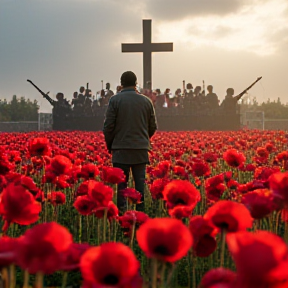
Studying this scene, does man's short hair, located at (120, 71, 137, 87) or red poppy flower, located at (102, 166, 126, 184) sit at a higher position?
man's short hair, located at (120, 71, 137, 87)

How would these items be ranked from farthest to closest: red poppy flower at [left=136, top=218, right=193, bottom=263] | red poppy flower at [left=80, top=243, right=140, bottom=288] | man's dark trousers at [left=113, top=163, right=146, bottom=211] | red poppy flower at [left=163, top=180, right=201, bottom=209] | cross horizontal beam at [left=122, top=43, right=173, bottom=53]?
cross horizontal beam at [left=122, top=43, right=173, bottom=53] < man's dark trousers at [left=113, top=163, right=146, bottom=211] < red poppy flower at [left=163, top=180, right=201, bottom=209] < red poppy flower at [left=136, top=218, right=193, bottom=263] < red poppy flower at [left=80, top=243, right=140, bottom=288]

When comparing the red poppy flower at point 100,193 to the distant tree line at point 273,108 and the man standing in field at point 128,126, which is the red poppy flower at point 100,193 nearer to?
the man standing in field at point 128,126

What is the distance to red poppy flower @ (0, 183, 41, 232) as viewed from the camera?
1826 millimetres

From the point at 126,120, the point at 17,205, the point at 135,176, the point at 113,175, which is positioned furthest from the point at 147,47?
the point at 17,205

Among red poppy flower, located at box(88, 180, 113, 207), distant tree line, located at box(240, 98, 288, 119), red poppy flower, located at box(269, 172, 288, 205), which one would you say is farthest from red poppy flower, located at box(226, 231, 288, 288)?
distant tree line, located at box(240, 98, 288, 119)

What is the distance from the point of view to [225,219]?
5.66 ft

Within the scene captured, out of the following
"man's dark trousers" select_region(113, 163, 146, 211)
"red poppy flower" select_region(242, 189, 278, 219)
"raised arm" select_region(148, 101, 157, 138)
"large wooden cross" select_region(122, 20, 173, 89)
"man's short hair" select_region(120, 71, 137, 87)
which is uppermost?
"large wooden cross" select_region(122, 20, 173, 89)

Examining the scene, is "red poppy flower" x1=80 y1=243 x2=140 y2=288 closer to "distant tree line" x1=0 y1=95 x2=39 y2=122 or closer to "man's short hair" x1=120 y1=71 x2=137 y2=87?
"man's short hair" x1=120 y1=71 x2=137 y2=87

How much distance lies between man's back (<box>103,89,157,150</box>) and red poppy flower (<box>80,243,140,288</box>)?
4.65 m

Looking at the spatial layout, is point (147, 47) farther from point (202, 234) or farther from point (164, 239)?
point (164, 239)

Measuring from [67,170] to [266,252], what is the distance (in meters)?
2.44

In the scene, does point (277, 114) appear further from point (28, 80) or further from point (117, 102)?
point (117, 102)

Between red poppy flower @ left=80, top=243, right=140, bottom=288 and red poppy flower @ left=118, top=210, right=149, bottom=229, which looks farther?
red poppy flower @ left=118, top=210, right=149, bottom=229

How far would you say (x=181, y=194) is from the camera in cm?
223
